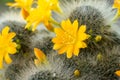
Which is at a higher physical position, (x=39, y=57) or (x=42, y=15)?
(x=42, y=15)

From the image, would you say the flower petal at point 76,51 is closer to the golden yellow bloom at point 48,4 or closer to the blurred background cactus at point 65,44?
the blurred background cactus at point 65,44

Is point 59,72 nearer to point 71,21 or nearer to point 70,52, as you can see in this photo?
point 70,52

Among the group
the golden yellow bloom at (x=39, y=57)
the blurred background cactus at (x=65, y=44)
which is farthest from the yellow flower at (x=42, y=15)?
the golden yellow bloom at (x=39, y=57)

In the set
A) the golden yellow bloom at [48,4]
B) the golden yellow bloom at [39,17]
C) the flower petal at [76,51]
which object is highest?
the golden yellow bloom at [48,4]

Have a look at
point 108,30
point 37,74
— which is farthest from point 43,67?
point 108,30

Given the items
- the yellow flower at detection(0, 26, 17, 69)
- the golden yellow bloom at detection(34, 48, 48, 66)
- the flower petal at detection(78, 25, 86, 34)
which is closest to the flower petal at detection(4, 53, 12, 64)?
the yellow flower at detection(0, 26, 17, 69)

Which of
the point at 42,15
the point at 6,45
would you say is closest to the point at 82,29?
the point at 42,15

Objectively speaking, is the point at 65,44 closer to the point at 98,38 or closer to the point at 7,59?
the point at 98,38
